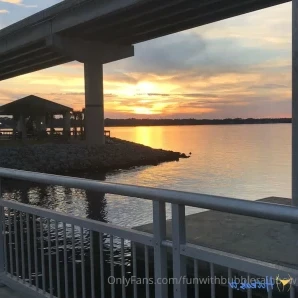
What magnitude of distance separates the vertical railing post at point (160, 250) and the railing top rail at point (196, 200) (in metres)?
0.10

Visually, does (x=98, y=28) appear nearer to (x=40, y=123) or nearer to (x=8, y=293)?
(x=40, y=123)

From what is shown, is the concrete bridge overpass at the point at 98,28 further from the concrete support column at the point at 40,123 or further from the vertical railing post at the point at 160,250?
the vertical railing post at the point at 160,250

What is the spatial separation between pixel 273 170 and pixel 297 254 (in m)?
28.8

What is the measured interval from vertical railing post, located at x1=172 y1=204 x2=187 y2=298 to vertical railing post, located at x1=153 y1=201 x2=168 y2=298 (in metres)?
0.12

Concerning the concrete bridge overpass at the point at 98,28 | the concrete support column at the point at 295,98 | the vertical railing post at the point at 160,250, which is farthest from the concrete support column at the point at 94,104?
the vertical railing post at the point at 160,250

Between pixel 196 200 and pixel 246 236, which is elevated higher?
pixel 196 200

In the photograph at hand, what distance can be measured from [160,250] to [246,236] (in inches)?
181

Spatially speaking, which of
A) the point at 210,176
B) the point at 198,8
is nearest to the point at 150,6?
the point at 198,8

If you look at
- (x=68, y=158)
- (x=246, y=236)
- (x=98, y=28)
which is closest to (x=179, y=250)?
(x=246, y=236)

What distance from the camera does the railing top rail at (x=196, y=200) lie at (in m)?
2.15

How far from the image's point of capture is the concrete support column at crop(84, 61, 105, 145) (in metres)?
38.3

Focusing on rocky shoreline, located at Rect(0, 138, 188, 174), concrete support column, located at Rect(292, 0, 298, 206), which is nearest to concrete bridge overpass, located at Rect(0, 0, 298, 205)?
rocky shoreline, located at Rect(0, 138, 188, 174)

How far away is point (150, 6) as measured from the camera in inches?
1081

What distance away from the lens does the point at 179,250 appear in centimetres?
277
